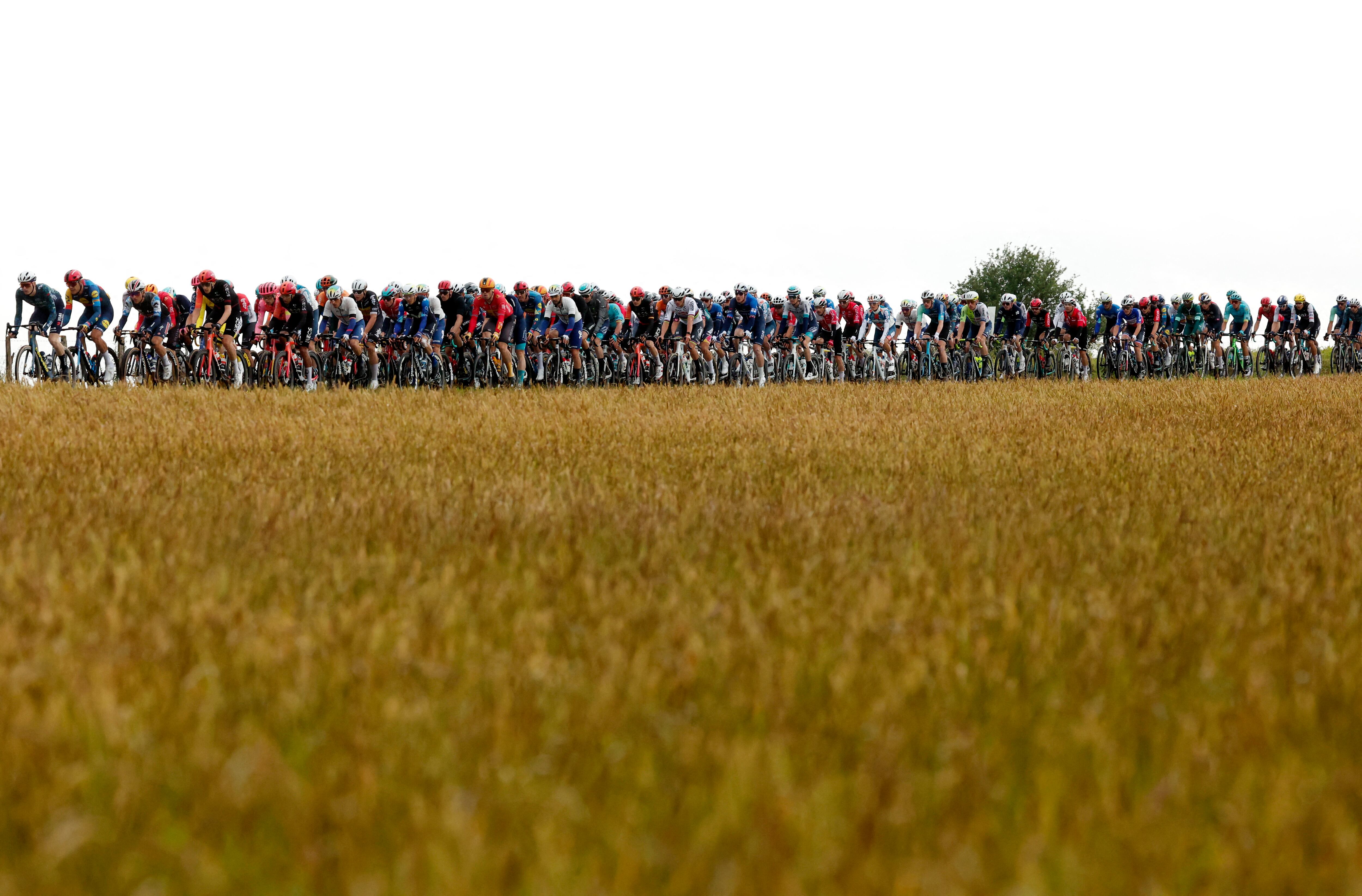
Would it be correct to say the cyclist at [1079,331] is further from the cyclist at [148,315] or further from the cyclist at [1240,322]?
the cyclist at [148,315]

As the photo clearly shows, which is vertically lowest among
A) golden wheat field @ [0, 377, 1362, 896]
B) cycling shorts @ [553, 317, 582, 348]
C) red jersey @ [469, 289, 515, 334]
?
golden wheat field @ [0, 377, 1362, 896]

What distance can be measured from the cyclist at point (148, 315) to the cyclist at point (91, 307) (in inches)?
10.4

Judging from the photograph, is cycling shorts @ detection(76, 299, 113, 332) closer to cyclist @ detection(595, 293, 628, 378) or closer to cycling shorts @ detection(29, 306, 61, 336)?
cycling shorts @ detection(29, 306, 61, 336)

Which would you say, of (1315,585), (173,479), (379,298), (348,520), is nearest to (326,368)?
(379,298)

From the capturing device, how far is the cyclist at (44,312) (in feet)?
69.8

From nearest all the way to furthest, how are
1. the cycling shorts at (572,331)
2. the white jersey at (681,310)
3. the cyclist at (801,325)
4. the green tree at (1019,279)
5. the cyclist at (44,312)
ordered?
the cyclist at (44,312)
the cycling shorts at (572,331)
the white jersey at (681,310)
the cyclist at (801,325)
the green tree at (1019,279)

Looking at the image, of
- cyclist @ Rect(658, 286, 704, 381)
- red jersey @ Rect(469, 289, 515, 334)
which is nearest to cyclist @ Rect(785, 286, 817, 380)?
cyclist @ Rect(658, 286, 704, 381)

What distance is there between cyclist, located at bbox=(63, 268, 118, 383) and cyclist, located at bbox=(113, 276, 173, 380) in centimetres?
27

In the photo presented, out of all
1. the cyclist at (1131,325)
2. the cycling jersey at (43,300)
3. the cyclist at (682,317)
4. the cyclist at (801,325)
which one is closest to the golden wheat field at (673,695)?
the cycling jersey at (43,300)

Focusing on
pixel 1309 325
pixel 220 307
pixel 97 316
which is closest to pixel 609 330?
pixel 220 307

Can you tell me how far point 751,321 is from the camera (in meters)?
30.6

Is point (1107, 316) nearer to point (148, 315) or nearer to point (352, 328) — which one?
point (352, 328)

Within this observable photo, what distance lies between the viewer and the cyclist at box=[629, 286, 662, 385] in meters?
28.8

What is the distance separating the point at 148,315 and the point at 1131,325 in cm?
2561
